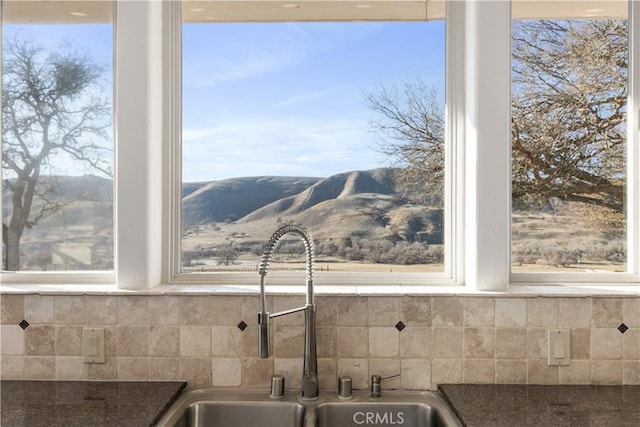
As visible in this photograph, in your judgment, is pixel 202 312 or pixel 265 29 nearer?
pixel 202 312

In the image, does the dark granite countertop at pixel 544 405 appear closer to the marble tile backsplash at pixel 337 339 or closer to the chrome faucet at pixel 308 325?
the marble tile backsplash at pixel 337 339

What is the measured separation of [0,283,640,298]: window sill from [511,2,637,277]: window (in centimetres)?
15

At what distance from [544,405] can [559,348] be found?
0.79 feet

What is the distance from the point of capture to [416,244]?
73.5 inches

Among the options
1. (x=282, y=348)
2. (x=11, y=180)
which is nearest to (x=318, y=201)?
(x=282, y=348)

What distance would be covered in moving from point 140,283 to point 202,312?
0.84 feet

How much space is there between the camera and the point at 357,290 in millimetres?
1720

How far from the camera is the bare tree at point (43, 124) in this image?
1.87m

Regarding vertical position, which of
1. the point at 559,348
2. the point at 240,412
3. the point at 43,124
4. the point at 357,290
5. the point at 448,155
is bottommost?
the point at 240,412

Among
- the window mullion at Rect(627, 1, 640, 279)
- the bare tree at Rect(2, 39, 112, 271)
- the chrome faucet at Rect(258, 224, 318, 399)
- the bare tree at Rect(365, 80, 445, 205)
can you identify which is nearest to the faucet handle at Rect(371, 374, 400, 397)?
the chrome faucet at Rect(258, 224, 318, 399)

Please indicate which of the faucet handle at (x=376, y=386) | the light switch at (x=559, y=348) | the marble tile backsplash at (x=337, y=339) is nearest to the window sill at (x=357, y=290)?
the marble tile backsplash at (x=337, y=339)

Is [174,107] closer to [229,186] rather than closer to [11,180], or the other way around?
[229,186]

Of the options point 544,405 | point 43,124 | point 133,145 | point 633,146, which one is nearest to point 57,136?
point 43,124

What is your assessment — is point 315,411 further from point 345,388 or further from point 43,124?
point 43,124
